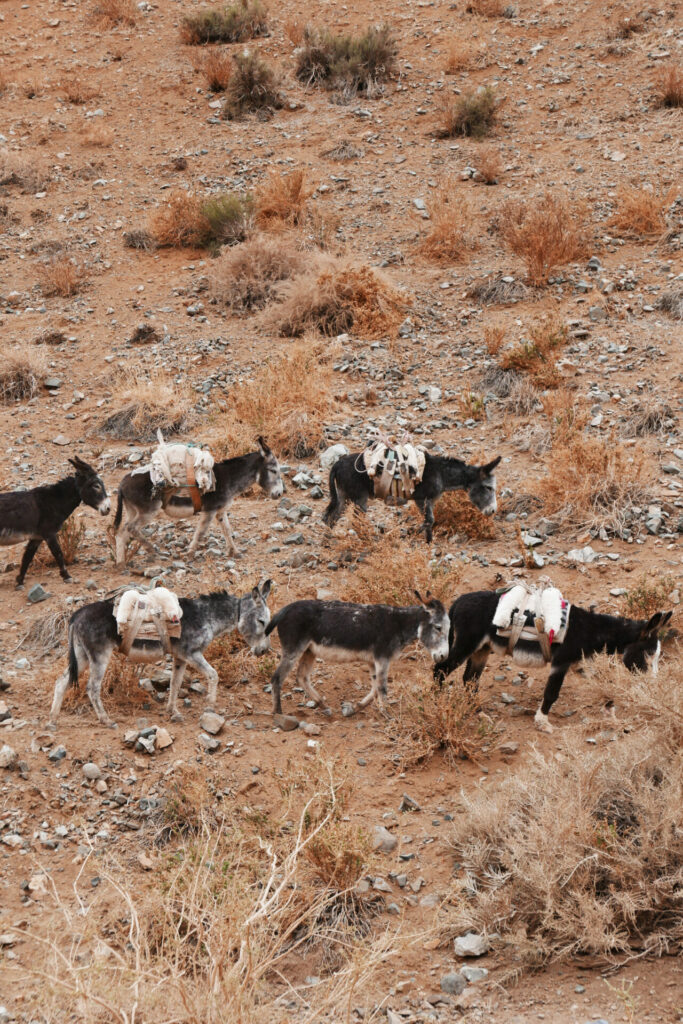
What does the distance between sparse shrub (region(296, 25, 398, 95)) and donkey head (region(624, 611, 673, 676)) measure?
55.5 feet

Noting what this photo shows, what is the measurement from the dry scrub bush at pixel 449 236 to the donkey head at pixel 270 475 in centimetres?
713

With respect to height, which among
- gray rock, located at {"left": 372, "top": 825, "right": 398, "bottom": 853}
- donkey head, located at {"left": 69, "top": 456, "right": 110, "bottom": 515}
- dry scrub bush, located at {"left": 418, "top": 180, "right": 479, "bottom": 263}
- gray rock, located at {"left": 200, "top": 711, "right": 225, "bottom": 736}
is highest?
dry scrub bush, located at {"left": 418, "top": 180, "right": 479, "bottom": 263}

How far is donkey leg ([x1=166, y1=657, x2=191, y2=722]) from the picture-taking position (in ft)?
27.4

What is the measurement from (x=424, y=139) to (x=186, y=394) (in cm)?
934

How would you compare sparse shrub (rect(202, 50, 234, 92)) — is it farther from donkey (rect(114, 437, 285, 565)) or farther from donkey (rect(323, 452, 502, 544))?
donkey (rect(323, 452, 502, 544))

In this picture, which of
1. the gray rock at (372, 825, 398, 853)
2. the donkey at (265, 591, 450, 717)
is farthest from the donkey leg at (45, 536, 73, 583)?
the gray rock at (372, 825, 398, 853)

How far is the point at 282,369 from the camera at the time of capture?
1400 centimetres

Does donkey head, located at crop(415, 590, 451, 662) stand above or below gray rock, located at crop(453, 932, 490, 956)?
above

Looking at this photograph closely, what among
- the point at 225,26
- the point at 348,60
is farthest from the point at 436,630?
the point at 225,26

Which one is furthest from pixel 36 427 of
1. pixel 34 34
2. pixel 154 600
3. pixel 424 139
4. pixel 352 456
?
pixel 34 34

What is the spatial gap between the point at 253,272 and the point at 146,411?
4017mm

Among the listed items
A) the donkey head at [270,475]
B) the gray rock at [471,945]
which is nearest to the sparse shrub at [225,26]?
the donkey head at [270,475]

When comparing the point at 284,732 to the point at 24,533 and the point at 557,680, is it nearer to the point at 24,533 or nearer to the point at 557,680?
the point at 557,680

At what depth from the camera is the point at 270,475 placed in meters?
11.3
